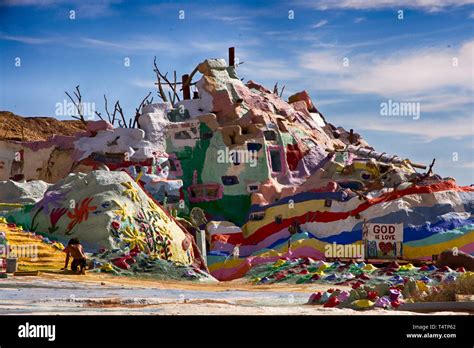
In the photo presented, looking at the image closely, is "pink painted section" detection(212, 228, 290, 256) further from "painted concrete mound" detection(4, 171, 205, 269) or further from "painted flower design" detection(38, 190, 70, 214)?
"painted flower design" detection(38, 190, 70, 214)

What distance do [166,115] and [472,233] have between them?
1760cm

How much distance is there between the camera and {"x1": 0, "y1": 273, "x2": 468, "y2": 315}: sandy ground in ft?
41.7

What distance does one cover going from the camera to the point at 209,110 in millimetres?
44656

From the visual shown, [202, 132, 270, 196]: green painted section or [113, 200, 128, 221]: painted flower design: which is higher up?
[202, 132, 270, 196]: green painted section

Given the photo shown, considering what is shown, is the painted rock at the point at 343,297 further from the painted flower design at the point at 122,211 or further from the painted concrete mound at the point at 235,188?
the painted flower design at the point at 122,211

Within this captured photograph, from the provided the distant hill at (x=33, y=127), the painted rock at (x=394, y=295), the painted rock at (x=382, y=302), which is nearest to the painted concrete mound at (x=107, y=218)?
the painted rock at (x=394, y=295)

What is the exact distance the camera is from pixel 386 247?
31.1 m

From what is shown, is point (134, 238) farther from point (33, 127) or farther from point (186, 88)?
point (33, 127)

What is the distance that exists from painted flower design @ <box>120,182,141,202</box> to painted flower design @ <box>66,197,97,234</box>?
108 centimetres

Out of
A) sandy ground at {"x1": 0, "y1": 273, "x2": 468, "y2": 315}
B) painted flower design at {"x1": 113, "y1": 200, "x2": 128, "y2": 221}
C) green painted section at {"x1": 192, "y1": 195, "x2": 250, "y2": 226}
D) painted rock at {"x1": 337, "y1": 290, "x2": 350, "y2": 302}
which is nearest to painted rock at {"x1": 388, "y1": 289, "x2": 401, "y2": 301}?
painted rock at {"x1": 337, "y1": 290, "x2": 350, "y2": 302}

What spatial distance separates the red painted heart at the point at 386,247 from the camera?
30.9 meters

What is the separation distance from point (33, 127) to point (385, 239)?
Answer: 4925 cm

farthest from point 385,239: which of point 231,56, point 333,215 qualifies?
point 231,56
